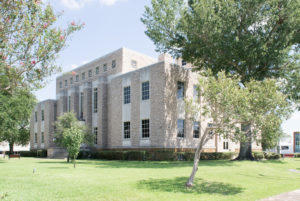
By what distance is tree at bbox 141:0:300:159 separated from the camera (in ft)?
76.1

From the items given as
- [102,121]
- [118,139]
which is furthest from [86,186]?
[102,121]

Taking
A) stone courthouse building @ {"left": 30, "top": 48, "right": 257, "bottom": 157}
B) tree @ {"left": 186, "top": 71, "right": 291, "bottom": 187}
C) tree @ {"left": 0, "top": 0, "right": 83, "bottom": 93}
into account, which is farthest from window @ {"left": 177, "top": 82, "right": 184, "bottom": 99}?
tree @ {"left": 0, "top": 0, "right": 83, "bottom": 93}

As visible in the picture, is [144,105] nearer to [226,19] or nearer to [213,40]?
[213,40]

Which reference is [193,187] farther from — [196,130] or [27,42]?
[196,130]

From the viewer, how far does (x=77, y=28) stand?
7781mm

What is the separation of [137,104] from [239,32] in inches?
494

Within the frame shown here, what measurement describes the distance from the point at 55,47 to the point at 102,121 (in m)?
27.4

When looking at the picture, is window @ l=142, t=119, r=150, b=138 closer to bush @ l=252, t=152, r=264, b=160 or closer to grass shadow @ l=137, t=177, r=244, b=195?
bush @ l=252, t=152, r=264, b=160

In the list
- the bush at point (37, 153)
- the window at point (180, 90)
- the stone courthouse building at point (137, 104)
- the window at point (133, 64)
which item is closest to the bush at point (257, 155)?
the stone courthouse building at point (137, 104)

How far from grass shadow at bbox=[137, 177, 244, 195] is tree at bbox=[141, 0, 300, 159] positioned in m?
13.7

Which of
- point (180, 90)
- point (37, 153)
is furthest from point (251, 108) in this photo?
point (37, 153)

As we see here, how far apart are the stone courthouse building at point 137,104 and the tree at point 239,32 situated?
3.68 meters

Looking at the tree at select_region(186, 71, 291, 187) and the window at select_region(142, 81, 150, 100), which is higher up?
the window at select_region(142, 81, 150, 100)

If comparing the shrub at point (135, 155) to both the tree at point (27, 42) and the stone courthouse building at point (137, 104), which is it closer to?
the stone courthouse building at point (137, 104)
